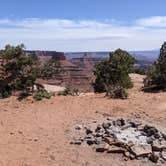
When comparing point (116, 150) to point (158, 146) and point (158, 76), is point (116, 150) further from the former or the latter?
point (158, 76)

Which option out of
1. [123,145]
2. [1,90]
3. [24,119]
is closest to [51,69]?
[1,90]

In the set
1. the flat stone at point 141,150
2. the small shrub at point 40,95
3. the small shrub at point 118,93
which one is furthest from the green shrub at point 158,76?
the flat stone at point 141,150

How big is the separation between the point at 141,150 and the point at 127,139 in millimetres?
822

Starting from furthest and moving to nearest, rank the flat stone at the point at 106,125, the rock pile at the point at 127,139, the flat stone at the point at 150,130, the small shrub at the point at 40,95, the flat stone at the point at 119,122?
1. the small shrub at the point at 40,95
2. the flat stone at the point at 119,122
3. the flat stone at the point at 106,125
4. the flat stone at the point at 150,130
5. the rock pile at the point at 127,139

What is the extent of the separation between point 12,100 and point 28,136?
6550 mm

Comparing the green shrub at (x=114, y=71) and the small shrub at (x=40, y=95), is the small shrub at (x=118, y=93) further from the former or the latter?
the small shrub at (x=40, y=95)

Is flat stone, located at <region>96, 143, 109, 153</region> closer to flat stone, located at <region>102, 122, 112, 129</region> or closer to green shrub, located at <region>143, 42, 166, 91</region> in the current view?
flat stone, located at <region>102, 122, 112, 129</region>

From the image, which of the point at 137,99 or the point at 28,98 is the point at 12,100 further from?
Result: the point at 137,99

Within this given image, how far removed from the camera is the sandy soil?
34.4 ft

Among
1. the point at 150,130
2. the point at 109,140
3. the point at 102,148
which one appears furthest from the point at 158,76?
the point at 102,148

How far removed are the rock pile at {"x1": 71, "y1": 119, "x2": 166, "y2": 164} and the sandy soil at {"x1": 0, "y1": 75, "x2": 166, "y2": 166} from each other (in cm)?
27

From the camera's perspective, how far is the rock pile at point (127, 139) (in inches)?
417

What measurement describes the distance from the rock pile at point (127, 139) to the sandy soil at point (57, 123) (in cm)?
27

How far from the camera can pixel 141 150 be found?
10.6m
